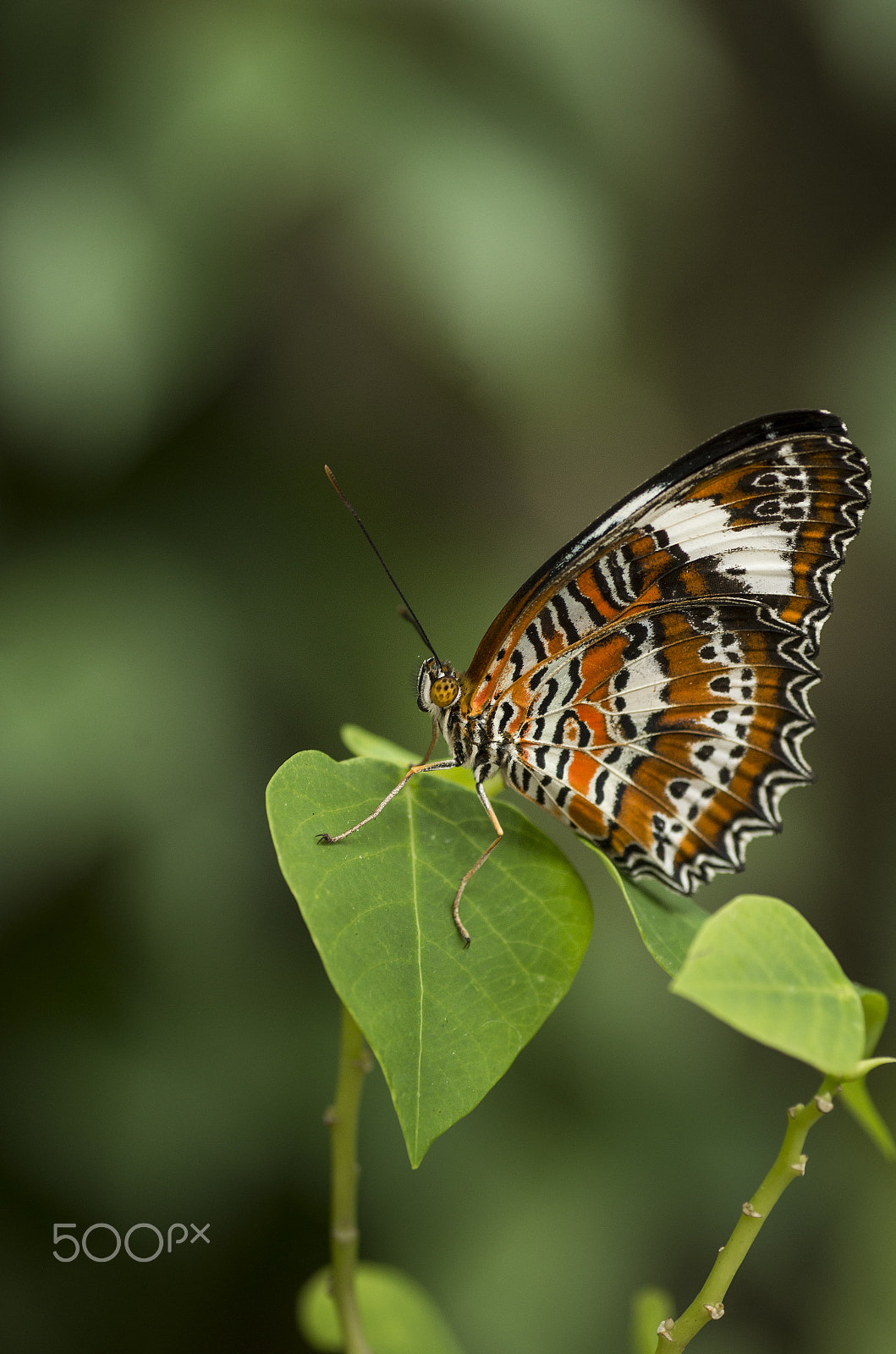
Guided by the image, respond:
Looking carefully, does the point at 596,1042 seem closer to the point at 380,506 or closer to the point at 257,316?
the point at 380,506

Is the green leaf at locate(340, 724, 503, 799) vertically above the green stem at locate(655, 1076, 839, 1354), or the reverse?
the green leaf at locate(340, 724, 503, 799)

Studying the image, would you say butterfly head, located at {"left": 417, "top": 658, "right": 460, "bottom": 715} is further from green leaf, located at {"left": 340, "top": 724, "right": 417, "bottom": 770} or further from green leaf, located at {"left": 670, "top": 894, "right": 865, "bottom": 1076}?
green leaf, located at {"left": 670, "top": 894, "right": 865, "bottom": 1076}

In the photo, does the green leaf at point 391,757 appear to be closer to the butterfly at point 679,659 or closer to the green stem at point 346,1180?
the butterfly at point 679,659

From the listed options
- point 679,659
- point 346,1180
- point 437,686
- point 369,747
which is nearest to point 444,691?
point 437,686

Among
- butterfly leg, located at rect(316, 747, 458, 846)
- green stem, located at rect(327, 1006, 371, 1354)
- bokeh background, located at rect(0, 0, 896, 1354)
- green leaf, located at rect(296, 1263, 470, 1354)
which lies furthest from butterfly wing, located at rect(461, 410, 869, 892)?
bokeh background, located at rect(0, 0, 896, 1354)

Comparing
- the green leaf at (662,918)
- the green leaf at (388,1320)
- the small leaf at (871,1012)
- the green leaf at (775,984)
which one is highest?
the green leaf at (775,984)

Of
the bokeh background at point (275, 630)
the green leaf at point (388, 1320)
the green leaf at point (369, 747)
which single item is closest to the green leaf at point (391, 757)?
the green leaf at point (369, 747)

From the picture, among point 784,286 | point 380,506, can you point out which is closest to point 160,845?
point 380,506

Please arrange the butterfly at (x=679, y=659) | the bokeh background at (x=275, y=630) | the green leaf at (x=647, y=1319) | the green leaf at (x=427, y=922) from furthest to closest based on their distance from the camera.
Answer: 1. the bokeh background at (x=275, y=630)
2. the butterfly at (x=679, y=659)
3. the green leaf at (x=647, y=1319)
4. the green leaf at (x=427, y=922)
